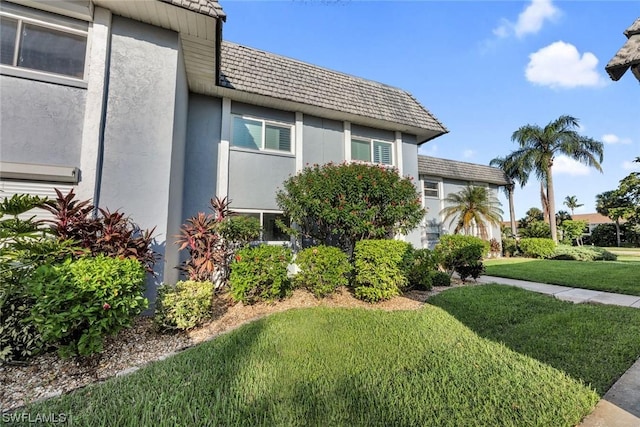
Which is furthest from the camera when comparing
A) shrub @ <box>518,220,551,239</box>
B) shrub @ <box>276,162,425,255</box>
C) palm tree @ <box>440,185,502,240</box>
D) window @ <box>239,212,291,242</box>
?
shrub @ <box>518,220,551,239</box>

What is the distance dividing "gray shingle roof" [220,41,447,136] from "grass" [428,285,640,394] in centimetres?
705

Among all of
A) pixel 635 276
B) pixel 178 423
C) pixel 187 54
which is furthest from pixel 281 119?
pixel 635 276

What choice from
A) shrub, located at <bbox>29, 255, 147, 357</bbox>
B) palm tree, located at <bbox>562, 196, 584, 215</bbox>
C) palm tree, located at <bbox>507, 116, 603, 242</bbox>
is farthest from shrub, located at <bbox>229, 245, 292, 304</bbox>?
palm tree, located at <bbox>562, 196, 584, 215</bbox>

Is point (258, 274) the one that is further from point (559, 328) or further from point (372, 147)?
point (372, 147)

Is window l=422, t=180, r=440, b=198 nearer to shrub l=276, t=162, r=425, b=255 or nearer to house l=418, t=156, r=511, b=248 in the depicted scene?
house l=418, t=156, r=511, b=248

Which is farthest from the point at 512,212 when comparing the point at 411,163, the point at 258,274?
the point at 258,274

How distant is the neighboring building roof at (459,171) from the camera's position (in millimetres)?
16594

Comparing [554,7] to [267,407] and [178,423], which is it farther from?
[178,423]

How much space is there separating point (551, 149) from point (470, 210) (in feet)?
34.3

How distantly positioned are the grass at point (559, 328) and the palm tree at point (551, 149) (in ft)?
59.1

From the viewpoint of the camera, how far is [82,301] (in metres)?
3.46

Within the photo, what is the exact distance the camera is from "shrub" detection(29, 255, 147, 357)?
328 cm

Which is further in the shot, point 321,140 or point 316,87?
point 321,140

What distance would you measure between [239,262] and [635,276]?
13317 mm
